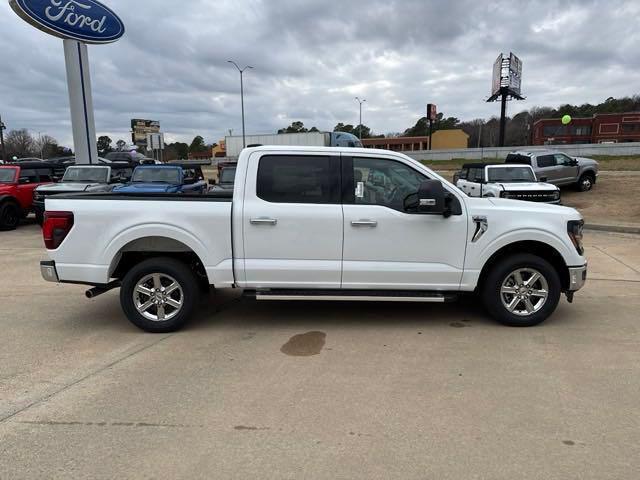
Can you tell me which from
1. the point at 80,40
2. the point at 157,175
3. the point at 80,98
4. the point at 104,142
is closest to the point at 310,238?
the point at 157,175

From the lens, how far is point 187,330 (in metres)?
5.20

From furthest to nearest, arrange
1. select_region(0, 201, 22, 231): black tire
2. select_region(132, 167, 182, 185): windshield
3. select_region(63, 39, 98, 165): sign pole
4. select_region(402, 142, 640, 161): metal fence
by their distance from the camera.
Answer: select_region(402, 142, 640, 161): metal fence → select_region(63, 39, 98, 165): sign pole → select_region(0, 201, 22, 231): black tire → select_region(132, 167, 182, 185): windshield

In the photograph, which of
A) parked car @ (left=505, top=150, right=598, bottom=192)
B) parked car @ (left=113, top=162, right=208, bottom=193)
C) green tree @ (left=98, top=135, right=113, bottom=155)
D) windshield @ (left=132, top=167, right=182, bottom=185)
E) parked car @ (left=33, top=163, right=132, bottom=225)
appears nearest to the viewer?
parked car @ (left=113, top=162, right=208, bottom=193)

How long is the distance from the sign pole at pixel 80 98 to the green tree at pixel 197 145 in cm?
11628

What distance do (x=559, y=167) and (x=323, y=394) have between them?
18973 millimetres

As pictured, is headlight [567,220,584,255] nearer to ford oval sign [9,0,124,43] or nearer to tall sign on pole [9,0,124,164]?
tall sign on pole [9,0,124,164]

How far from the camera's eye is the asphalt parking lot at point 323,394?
9.46 ft

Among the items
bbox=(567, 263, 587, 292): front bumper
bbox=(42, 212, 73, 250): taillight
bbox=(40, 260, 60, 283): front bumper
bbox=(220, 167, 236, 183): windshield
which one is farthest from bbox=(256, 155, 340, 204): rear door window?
bbox=(220, 167, 236, 183): windshield

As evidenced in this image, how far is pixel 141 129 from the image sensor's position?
84.1 metres

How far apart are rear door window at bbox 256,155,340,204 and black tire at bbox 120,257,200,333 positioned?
1.16 metres

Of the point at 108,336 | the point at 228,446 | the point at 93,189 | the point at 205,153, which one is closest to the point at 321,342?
the point at 228,446

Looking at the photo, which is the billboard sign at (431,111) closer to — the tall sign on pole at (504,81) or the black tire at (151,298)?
the tall sign on pole at (504,81)

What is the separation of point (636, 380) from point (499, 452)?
1.76m

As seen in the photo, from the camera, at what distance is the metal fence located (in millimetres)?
39812
